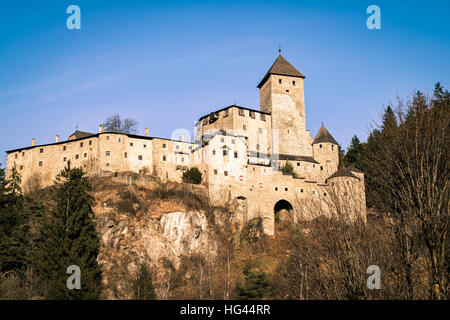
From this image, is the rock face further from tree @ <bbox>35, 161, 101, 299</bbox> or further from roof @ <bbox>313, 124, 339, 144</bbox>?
roof @ <bbox>313, 124, 339, 144</bbox>

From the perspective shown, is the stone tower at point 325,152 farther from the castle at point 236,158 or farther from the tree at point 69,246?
the tree at point 69,246

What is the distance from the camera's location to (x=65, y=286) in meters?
36.9

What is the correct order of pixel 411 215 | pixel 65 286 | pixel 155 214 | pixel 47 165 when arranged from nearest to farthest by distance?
pixel 411 215, pixel 65 286, pixel 155 214, pixel 47 165

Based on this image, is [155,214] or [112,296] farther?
[155,214]

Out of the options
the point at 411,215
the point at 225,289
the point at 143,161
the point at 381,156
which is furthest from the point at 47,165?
the point at 411,215

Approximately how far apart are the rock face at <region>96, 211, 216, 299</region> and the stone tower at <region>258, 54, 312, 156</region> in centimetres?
2286

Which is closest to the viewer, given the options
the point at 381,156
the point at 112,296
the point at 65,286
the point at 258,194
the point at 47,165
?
the point at 381,156

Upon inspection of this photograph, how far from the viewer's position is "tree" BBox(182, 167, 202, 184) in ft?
189

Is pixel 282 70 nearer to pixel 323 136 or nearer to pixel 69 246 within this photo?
pixel 323 136

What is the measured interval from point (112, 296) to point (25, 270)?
8.04m

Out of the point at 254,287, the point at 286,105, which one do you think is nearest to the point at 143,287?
the point at 254,287

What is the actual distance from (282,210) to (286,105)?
20533mm

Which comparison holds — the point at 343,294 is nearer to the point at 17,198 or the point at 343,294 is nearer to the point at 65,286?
the point at 65,286

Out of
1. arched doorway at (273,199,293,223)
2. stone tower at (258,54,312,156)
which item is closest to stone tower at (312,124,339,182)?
stone tower at (258,54,312,156)
